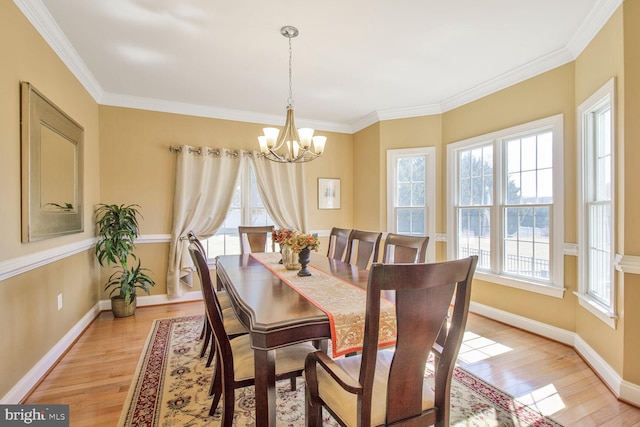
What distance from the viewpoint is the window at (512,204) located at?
10.1 ft

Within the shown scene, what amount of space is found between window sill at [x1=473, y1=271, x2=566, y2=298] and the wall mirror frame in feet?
14.3

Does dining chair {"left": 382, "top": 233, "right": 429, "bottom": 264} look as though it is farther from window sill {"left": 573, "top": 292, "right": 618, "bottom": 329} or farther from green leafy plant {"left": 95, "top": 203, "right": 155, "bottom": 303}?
green leafy plant {"left": 95, "top": 203, "right": 155, "bottom": 303}

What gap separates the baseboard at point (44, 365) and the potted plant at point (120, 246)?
15.0 inches

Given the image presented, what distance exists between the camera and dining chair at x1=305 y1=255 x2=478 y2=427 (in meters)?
1.09

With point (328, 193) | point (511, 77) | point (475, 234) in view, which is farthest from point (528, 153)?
point (328, 193)

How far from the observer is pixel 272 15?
2.38 metres

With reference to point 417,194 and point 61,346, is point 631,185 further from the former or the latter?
point 61,346

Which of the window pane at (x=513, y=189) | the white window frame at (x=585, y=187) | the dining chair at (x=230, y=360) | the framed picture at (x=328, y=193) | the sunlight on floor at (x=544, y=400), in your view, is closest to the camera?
the dining chair at (x=230, y=360)

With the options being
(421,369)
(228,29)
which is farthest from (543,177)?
(228,29)

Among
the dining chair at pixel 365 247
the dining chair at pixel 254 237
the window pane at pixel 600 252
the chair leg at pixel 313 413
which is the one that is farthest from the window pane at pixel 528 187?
the chair leg at pixel 313 413

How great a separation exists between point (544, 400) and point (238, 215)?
3.98 metres

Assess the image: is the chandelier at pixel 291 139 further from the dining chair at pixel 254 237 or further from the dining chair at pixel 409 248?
the dining chair at pixel 254 237

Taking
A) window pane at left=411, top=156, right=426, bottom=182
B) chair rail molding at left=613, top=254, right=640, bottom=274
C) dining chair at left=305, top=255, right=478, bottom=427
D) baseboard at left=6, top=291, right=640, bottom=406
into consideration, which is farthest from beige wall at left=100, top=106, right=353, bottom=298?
chair rail molding at left=613, top=254, right=640, bottom=274

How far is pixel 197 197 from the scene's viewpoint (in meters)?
4.31
